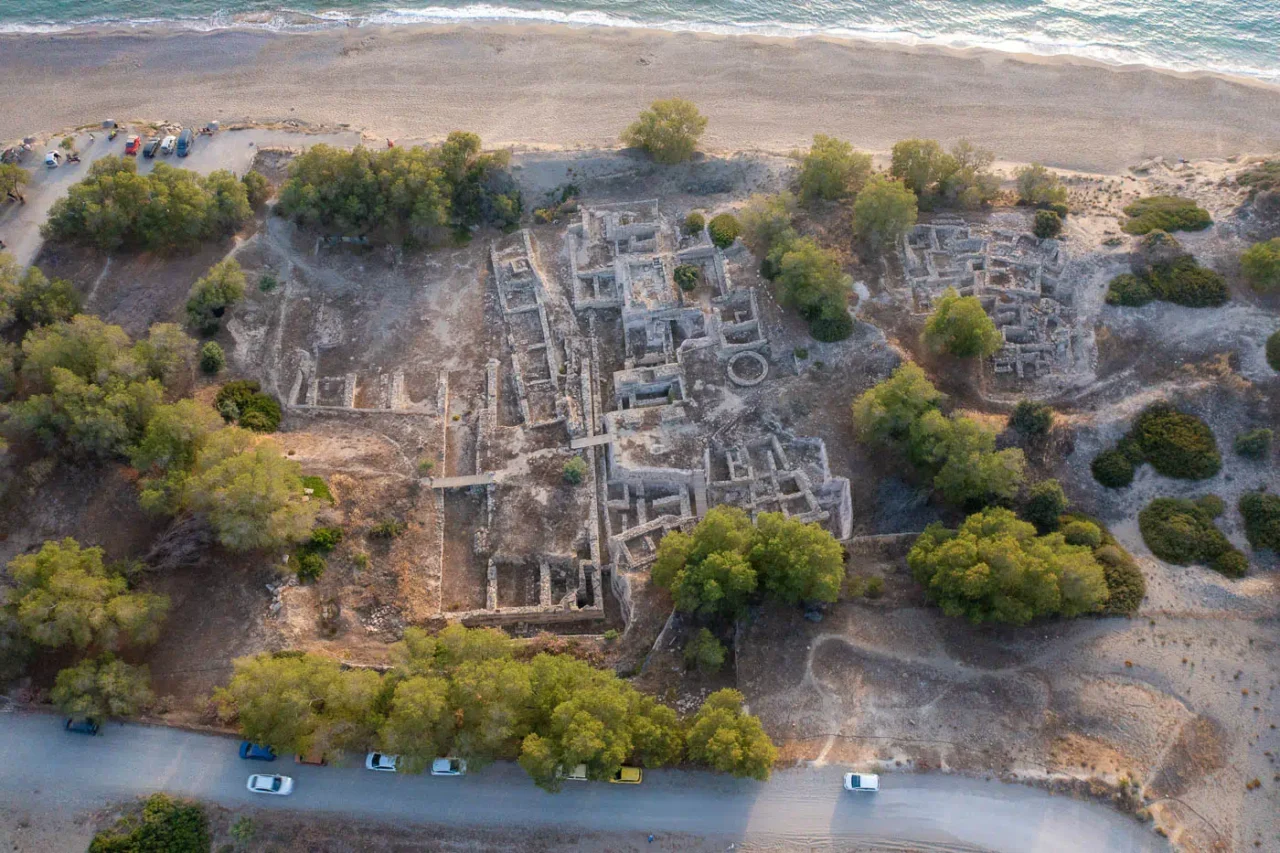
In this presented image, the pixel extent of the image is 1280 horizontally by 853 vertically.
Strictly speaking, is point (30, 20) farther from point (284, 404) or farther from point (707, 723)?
point (707, 723)

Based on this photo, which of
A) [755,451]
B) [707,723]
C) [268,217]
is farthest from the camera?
[268,217]

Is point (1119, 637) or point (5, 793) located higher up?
point (1119, 637)

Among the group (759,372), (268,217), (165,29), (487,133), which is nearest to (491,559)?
(759,372)

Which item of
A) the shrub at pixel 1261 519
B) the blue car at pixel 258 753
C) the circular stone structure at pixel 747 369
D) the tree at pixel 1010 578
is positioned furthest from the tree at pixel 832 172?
the blue car at pixel 258 753

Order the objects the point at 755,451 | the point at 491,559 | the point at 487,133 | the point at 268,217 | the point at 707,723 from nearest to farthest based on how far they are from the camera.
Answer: the point at 707,723 → the point at 491,559 → the point at 755,451 → the point at 268,217 → the point at 487,133

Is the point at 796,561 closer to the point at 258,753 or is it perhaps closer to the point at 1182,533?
the point at 1182,533

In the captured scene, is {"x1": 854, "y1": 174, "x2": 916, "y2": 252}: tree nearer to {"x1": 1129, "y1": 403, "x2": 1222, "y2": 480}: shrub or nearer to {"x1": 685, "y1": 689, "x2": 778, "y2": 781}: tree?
{"x1": 1129, "y1": 403, "x2": 1222, "y2": 480}: shrub

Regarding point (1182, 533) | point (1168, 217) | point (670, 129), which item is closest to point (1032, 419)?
point (1182, 533)
